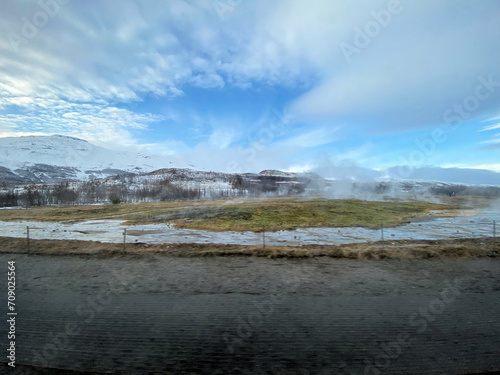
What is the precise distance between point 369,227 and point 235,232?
396 inches

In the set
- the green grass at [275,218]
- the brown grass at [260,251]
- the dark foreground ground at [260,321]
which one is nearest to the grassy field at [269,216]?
the green grass at [275,218]

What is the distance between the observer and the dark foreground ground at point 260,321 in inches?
140

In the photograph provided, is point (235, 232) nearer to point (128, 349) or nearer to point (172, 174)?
point (128, 349)

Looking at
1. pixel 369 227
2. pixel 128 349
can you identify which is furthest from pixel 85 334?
pixel 369 227

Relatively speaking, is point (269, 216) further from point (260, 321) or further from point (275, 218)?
point (260, 321)

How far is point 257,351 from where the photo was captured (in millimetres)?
3793

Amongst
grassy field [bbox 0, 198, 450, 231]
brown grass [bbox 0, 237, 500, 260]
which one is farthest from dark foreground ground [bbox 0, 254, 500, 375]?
grassy field [bbox 0, 198, 450, 231]

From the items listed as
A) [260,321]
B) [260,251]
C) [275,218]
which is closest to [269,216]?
[275,218]

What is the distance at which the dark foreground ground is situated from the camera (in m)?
3.55

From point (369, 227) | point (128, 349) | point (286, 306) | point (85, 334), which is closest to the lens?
point (128, 349)

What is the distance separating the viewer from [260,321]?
4.60 metres

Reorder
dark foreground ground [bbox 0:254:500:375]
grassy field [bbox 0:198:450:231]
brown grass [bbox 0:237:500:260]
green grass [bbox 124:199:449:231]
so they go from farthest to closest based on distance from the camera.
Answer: grassy field [bbox 0:198:450:231]
green grass [bbox 124:199:449:231]
brown grass [bbox 0:237:500:260]
dark foreground ground [bbox 0:254:500:375]

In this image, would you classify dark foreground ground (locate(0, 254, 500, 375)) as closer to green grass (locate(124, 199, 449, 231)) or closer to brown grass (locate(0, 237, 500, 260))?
brown grass (locate(0, 237, 500, 260))

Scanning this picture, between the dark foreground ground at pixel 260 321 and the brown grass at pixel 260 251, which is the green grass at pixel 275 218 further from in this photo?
the dark foreground ground at pixel 260 321
